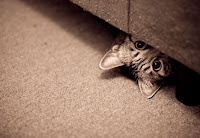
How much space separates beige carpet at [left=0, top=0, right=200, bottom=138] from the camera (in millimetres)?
740

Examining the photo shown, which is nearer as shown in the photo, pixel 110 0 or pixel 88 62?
pixel 110 0

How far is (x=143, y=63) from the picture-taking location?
2.70 feet

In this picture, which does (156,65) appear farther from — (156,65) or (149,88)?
(149,88)

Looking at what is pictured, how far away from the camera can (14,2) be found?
154 cm

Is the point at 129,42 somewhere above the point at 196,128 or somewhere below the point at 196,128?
above

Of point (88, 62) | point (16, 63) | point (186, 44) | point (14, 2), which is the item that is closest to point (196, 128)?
point (186, 44)

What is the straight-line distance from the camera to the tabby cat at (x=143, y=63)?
31.2 inches

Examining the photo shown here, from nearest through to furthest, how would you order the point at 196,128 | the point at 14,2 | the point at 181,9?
the point at 181,9 < the point at 196,128 < the point at 14,2

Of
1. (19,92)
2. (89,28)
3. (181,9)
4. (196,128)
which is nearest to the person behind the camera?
(181,9)

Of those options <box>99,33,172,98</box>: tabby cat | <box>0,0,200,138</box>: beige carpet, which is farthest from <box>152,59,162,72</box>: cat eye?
<box>0,0,200,138</box>: beige carpet

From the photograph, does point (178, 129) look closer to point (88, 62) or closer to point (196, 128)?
point (196, 128)

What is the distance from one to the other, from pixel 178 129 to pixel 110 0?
0.60 metres

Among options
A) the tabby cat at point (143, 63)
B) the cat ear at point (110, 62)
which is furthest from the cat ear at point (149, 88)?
the cat ear at point (110, 62)

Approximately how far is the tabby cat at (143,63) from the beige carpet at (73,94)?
0.05 m
